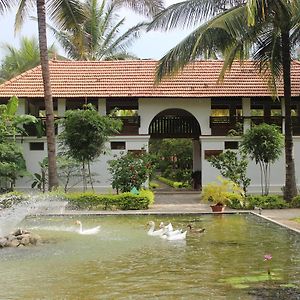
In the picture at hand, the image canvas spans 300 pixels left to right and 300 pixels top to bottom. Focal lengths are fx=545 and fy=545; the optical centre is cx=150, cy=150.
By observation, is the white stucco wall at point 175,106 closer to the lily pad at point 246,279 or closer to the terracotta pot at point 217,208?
the terracotta pot at point 217,208

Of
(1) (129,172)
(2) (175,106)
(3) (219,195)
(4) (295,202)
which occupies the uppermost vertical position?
(2) (175,106)

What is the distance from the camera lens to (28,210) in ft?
52.6

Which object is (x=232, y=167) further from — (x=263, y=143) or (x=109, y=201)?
(x=109, y=201)


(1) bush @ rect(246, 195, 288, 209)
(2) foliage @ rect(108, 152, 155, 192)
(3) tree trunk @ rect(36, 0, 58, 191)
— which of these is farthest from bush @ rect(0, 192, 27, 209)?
(1) bush @ rect(246, 195, 288, 209)

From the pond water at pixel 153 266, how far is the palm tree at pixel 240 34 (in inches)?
241

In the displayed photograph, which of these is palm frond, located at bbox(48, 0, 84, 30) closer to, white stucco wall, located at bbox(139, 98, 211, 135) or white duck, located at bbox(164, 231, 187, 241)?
white stucco wall, located at bbox(139, 98, 211, 135)

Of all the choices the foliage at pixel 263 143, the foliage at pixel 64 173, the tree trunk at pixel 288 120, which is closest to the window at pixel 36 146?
the foliage at pixel 64 173

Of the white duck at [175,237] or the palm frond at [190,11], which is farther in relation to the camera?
the palm frond at [190,11]

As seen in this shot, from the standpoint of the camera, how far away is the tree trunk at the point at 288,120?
59.8 ft

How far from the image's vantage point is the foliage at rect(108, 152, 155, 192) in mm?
20453

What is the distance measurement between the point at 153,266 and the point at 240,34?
398 inches

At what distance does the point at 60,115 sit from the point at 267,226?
14292 mm

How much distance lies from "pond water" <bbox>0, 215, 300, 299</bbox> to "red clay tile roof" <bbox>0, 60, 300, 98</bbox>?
12678 mm

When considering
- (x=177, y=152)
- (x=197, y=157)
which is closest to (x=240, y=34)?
(x=197, y=157)
